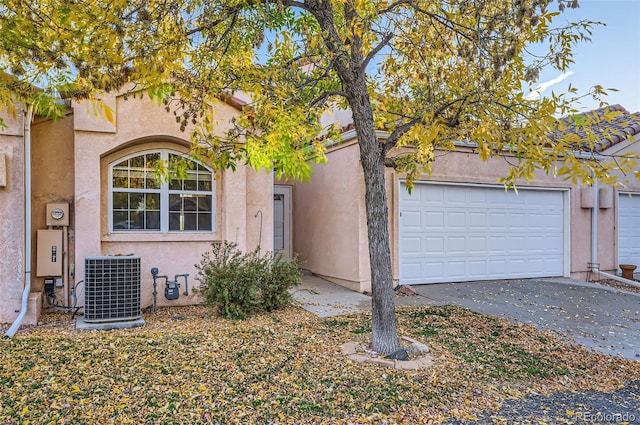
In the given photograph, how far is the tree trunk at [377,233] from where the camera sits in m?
4.57

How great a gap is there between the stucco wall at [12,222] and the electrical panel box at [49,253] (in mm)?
434

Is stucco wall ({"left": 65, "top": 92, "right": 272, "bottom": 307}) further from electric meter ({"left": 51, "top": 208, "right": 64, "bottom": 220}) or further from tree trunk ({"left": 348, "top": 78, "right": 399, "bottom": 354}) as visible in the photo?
tree trunk ({"left": 348, "top": 78, "right": 399, "bottom": 354})

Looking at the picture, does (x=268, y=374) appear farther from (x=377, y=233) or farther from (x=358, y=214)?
(x=358, y=214)

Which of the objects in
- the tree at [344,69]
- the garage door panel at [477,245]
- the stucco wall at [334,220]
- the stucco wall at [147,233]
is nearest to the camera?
the tree at [344,69]

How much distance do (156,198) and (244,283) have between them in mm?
2266

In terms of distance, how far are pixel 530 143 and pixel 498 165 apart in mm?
6458

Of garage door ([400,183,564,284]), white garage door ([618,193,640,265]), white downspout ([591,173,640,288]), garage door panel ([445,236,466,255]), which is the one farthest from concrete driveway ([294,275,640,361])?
white garage door ([618,193,640,265])

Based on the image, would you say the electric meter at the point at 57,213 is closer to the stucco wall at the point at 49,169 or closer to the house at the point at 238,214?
the house at the point at 238,214

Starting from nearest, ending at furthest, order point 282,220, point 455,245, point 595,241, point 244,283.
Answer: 1. point 244,283
2. point 455,245
3. point 595,241
4. point 282,220

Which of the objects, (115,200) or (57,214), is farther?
(115,200)

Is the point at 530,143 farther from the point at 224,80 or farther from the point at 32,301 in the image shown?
the point at 32,301

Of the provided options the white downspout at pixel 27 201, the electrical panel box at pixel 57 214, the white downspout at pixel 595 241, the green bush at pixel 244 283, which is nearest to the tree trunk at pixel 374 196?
the green bush at pixel 244 283

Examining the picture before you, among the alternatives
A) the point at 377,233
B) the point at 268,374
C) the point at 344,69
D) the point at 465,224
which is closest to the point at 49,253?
the point at 268,374

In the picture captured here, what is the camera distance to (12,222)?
5.96m
